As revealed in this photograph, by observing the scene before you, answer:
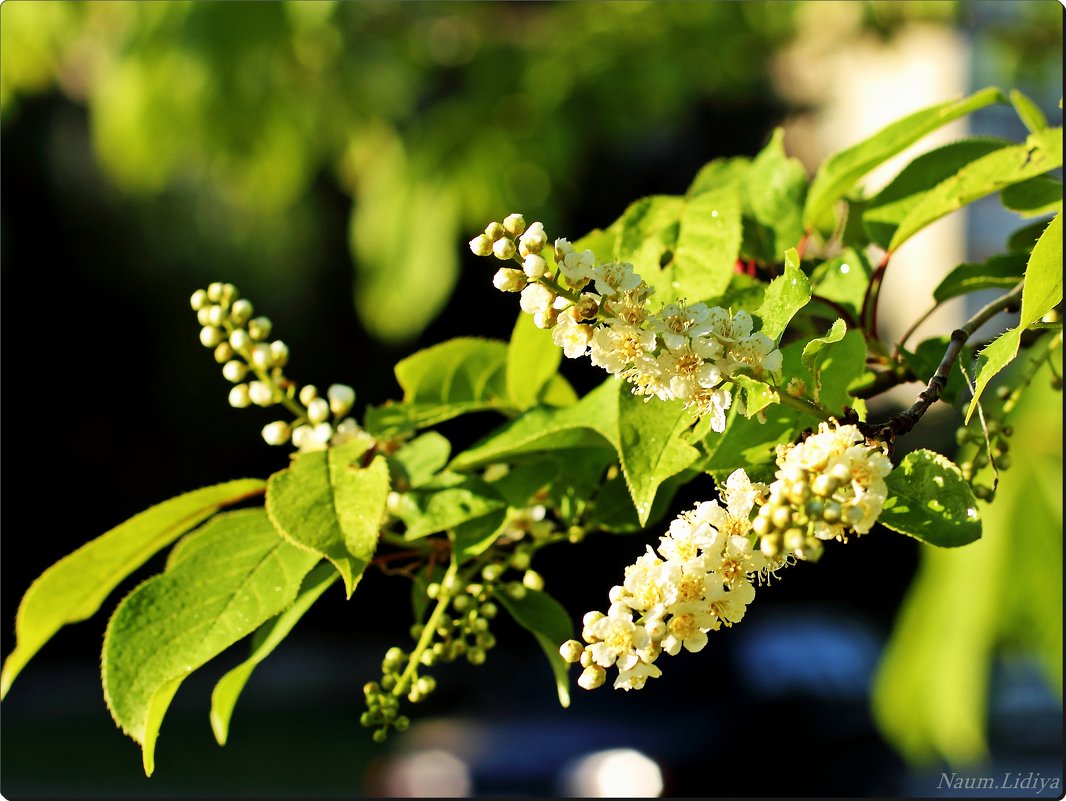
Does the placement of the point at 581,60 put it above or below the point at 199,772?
above

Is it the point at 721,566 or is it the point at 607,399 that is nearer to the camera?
the point at 721,566

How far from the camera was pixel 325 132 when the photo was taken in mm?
3838

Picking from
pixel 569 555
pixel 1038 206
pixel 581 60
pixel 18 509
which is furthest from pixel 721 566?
pixel 18 509

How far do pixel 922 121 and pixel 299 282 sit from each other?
996cm

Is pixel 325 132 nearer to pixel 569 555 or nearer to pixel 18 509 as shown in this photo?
pixel 569 555

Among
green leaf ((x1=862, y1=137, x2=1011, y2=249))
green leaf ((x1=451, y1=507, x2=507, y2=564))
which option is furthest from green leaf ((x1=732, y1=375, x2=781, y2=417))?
green leaf ((x1=862, y1=137, x2=1011, y2=249))

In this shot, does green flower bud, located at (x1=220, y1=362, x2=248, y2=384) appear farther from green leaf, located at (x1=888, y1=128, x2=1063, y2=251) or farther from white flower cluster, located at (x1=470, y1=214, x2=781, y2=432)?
green leaf, located at (x1=888, y1=128, x2=1063, y2=251)

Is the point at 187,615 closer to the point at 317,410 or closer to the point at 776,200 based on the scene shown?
the point at 317,410

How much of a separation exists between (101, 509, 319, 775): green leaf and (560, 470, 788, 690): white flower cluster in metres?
0.24

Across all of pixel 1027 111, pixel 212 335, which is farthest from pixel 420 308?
pixel 1027 111

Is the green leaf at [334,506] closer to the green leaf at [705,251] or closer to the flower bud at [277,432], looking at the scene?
the flower bud at [277,432]

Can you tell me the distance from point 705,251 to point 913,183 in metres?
0.24

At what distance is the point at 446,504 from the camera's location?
86 cm

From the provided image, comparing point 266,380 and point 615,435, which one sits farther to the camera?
point 266,380
